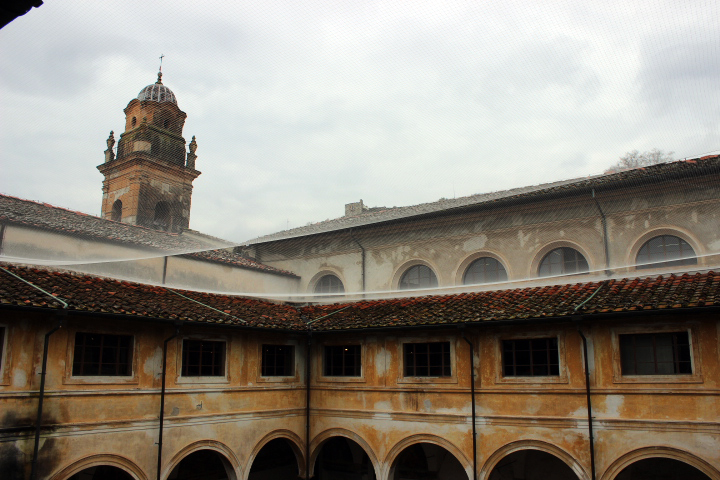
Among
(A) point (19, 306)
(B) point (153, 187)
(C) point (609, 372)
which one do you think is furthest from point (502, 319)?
(B) point (153, 187)

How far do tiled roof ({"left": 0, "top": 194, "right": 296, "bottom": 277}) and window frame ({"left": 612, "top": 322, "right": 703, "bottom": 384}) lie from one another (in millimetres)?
9505

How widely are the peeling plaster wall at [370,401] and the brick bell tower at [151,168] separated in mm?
13142

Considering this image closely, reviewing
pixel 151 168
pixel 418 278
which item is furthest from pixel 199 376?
pixel 151 168

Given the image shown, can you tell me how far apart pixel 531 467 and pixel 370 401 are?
4824 mm

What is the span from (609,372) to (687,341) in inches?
66.5

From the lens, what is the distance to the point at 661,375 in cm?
1286

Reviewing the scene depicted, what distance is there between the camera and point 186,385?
1485cm

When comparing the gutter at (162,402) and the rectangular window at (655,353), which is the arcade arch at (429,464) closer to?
the rectangular window at (655,353)

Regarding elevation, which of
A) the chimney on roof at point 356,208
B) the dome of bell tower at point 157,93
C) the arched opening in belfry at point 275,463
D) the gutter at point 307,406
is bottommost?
the arched opening in belfry at point 275,463

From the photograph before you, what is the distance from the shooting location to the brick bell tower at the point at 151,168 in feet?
91.3

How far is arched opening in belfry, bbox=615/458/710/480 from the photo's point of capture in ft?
48.5

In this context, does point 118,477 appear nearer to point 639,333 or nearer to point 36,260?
point 36,260

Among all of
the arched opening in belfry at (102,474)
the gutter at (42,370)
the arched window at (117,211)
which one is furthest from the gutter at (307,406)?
the arched window at (117,211)

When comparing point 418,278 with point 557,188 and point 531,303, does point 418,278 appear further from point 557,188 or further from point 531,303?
point 557,188
